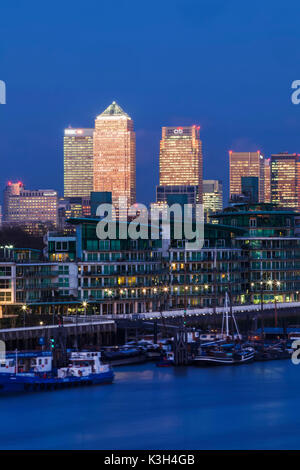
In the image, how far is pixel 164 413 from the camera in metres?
48.2

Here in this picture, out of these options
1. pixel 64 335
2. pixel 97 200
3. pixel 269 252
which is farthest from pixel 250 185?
pixel 64 335

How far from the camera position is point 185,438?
4375cm

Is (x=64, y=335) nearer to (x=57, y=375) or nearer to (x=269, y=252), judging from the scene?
(x=57, y=375)

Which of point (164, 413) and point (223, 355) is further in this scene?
point (223, 355)

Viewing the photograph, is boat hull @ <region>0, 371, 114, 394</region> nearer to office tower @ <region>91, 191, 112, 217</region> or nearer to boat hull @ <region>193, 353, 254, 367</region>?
boat hull @ <region>193, 353, 254, 367</region>

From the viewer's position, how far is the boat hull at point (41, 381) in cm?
5259

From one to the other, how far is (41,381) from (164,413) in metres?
7.57

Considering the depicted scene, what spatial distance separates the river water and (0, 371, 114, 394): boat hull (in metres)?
0.67

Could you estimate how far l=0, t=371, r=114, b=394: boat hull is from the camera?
52.6 metres

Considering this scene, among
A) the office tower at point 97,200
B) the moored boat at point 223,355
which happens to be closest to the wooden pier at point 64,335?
the moored boat at point 223,355

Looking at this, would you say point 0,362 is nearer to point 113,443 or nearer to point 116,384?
point 116,384
